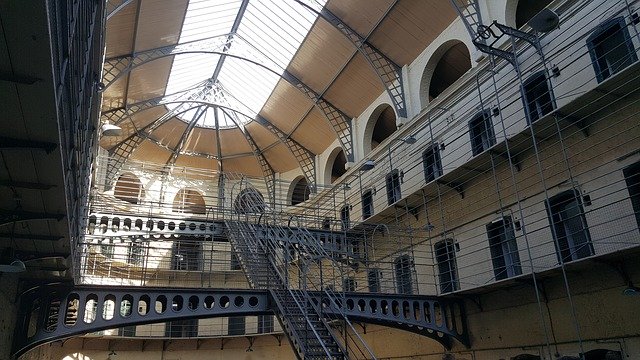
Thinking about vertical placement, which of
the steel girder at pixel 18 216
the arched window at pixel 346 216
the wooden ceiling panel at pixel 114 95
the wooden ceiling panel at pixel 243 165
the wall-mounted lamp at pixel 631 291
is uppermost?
the wooden ceiling panel at pixel 114 95

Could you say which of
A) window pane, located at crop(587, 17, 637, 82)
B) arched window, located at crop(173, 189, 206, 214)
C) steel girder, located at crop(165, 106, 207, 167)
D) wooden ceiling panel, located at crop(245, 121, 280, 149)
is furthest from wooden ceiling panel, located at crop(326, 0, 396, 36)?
arched window, located at crop(173, 189, 206, 214)

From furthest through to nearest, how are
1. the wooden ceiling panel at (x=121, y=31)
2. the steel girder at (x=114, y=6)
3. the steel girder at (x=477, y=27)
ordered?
the wooden ceiling panel at (x=121, y=31), the steel girder at (x=114, y=6), the steel girder at (x=477, y=27)

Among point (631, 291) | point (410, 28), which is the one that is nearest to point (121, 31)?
point (410, 28)

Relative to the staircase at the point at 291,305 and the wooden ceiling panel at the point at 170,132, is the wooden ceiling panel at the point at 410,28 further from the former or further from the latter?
the wooden ceiling panel at the point at 170,132

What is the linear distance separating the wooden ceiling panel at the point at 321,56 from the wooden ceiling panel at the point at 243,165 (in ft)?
17.8

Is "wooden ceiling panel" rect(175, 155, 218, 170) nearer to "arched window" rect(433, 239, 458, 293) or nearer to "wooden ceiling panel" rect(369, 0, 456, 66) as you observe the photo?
"wooden ceiling panel" rect(369, 0, 456, 66)

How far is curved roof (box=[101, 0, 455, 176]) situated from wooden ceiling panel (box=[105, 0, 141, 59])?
1.1 inches

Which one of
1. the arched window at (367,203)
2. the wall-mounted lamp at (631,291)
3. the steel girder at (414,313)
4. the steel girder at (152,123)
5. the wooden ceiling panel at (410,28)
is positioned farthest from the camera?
the steel girder at (152,123)

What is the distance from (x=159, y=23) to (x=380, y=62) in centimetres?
600

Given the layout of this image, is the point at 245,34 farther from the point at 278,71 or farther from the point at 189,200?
the point at 189,200

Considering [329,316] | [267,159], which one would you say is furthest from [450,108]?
[267,159]

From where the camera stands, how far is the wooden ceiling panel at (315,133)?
16250mm

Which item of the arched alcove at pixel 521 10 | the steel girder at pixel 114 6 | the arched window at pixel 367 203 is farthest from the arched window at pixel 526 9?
the steel girder at pixel 114 6

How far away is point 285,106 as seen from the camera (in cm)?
1669
